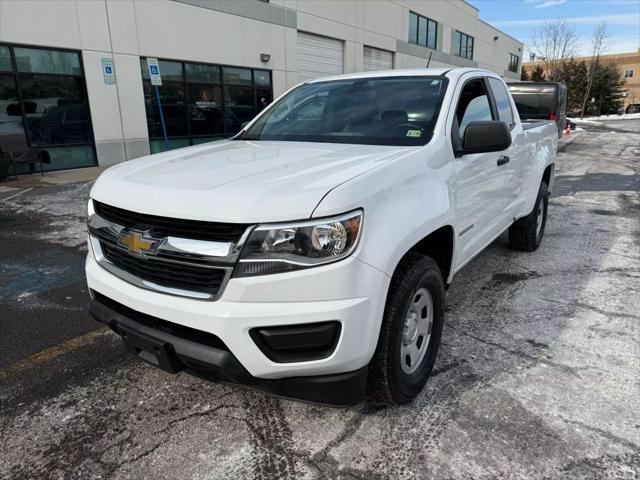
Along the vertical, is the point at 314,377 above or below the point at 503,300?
above

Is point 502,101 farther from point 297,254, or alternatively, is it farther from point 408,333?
point 297,254

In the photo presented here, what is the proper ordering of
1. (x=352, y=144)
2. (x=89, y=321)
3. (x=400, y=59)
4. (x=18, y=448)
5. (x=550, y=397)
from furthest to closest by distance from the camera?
1. (x=400, y=59)
2. (x=89, y=321)
3. (x=352, y=144)
4. (x=550, y=397)
5. (x=18, y=448)

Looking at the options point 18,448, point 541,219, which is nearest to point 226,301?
point 18,448

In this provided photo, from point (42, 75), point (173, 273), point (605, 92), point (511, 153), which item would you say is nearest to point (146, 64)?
point (42, 75)

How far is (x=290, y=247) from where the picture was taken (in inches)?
78.2

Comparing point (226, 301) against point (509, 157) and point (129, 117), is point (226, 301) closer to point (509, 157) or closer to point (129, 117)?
point (509, 157)

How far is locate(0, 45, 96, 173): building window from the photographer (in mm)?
11008

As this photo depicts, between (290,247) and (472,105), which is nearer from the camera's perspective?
(290,247)

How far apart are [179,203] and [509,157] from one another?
303cm

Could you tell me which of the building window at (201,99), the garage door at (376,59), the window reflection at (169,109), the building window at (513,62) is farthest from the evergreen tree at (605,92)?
the window reflection at (169,109)

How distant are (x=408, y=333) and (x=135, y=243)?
1458mm

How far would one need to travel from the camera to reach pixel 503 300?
4145 mm

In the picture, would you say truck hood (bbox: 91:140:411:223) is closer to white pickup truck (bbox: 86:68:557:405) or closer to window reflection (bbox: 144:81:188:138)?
white pickup truck (bbox: 86:68:557:405)

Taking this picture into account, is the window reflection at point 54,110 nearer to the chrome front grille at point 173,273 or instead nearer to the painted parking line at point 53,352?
the painted parking line at point 53,352
